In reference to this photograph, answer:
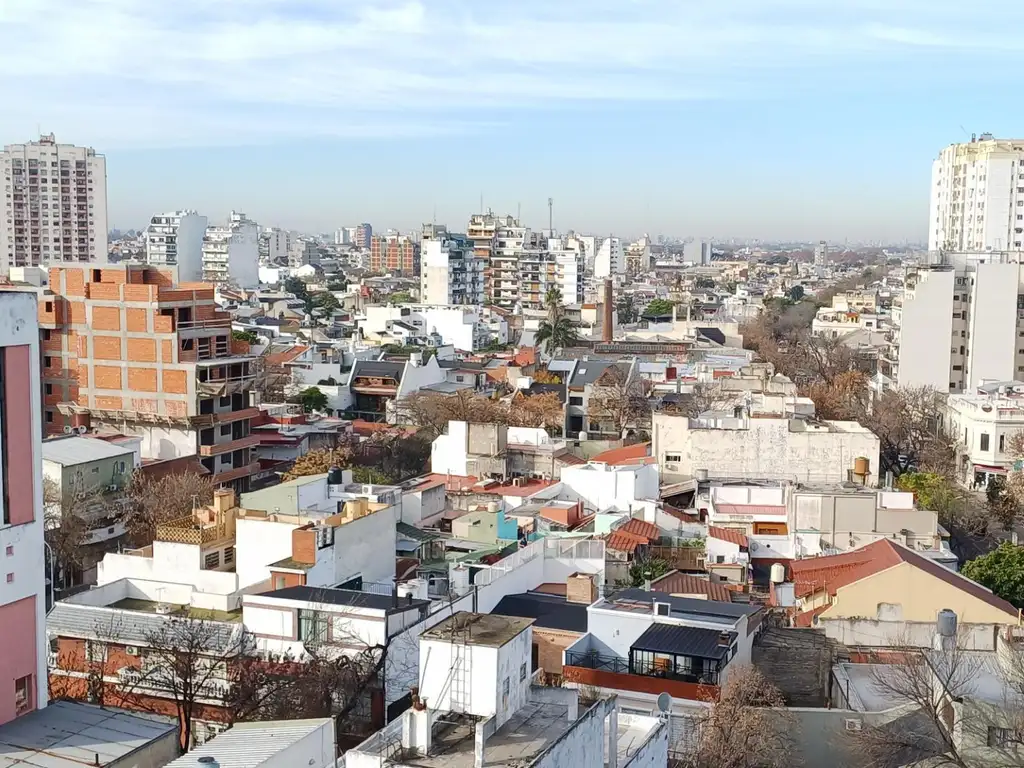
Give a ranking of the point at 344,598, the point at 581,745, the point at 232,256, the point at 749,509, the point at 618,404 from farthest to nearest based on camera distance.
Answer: the point at 232,256 < the point at 618,404 < the point at 749,509 < the point at 344,598 < the point at 581,745

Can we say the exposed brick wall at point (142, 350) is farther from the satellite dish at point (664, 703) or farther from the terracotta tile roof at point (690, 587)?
the satellite dish at point (664, 703)

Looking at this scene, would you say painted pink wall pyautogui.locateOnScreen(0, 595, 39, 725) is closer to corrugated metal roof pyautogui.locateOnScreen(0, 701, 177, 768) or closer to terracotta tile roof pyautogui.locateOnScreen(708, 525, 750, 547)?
corrugated metal roof pyautogui.locateOnScreen(0, 701, 177, 768)

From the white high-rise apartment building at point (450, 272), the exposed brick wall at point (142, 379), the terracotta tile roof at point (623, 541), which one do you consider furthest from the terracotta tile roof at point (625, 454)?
the white high-rise apartment building at point (450, 272)

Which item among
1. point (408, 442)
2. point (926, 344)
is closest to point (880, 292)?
point (926, 344)

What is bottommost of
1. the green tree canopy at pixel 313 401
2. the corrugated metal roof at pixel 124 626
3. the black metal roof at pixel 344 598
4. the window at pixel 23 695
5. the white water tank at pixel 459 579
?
the green tree canopy at pixel 313 401

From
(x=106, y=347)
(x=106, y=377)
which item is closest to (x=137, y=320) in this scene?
(x=106, y=347)

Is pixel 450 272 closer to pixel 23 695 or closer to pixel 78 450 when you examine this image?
pixel 78 450

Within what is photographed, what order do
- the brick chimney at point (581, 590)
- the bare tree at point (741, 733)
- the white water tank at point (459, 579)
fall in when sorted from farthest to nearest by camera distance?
the brick chimney at point (581, 590) → the white water tank at point (459, 579) → the bare tree at point (741, 733)
